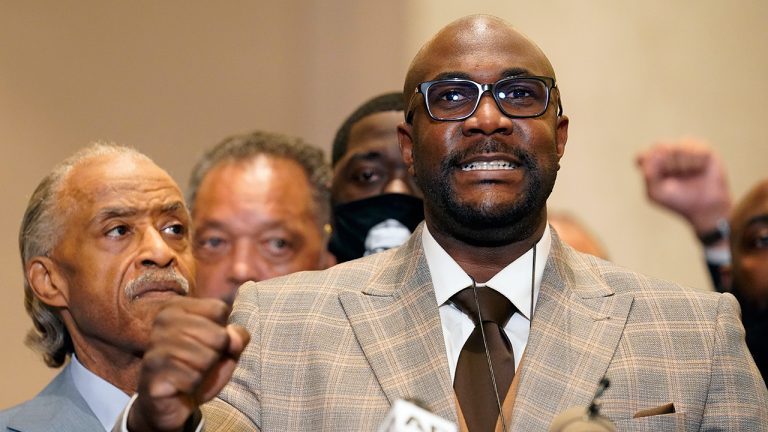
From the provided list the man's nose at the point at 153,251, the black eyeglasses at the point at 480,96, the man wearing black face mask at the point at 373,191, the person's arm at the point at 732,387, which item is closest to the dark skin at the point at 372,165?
the man wearing black face mask at the point at 373,191

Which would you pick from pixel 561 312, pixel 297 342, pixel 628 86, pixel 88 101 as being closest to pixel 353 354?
pixel 297 342

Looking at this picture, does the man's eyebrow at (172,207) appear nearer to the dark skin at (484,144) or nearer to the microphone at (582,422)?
the dark skin at (484,144)

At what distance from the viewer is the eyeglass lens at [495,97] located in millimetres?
2410

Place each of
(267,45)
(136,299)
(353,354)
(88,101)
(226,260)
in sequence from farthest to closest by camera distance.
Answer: (267,45), (88,101), (226,260), (136,299), (353,354)

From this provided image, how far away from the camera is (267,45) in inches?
233

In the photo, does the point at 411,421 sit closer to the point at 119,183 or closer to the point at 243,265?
the point at 119,183

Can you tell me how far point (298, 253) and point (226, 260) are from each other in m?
0.25

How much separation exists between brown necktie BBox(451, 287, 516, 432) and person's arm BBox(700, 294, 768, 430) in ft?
1.32

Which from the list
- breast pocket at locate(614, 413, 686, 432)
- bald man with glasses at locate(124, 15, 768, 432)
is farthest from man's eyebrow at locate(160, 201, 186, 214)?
breast pocket at locate(614, 413, 686, 432)

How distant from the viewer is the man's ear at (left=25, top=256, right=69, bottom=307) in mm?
3125

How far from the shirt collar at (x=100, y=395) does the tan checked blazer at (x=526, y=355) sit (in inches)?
26.6

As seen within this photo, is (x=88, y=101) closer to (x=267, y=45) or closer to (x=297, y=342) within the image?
(x=267, y=45)

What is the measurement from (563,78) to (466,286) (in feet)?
10.9

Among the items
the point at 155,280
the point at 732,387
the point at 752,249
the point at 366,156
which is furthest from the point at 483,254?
the point at 752,249
